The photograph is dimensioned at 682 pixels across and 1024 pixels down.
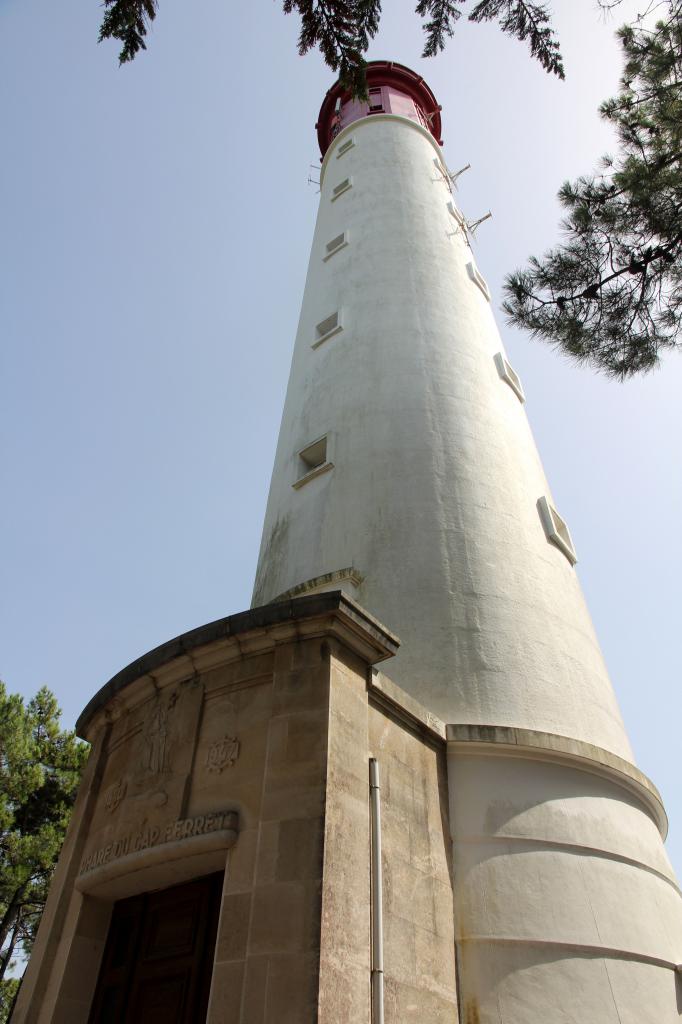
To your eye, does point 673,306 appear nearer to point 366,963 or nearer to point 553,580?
point 553,580

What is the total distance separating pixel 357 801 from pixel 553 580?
6.12m

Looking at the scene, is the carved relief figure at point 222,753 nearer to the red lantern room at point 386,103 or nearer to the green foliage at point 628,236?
the green foliage at point 628,236

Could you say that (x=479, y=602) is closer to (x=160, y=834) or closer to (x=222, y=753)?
(x=222, y=753)

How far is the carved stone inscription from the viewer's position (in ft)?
23.0

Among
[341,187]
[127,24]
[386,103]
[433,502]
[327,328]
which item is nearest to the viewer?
[127,24]

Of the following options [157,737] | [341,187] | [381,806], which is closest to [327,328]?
[341,187]

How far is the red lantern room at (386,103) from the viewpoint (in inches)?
1033

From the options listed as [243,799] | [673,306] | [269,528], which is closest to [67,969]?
[243,799]

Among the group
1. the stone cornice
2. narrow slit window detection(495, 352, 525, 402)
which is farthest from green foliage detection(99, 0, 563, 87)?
narrow slit window detection(495, 352, 525, 402)

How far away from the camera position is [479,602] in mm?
10578

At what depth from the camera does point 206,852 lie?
7.08 m

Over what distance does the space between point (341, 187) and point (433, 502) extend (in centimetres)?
1416

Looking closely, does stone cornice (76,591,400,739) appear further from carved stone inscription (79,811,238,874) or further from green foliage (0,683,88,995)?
green foliage (0,683,88,995)

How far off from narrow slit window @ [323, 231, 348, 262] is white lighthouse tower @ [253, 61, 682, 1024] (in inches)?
14.3
